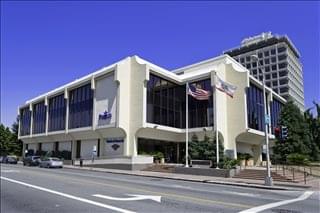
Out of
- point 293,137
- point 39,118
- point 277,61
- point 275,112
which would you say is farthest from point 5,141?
point 277,61

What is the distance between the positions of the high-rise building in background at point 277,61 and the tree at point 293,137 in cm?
6056

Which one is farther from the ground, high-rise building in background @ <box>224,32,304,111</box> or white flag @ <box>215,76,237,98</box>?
high-rise building in background @ <box>224,32,304,111</box>

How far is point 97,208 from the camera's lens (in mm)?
10617

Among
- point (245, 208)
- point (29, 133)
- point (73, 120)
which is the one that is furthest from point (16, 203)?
point (29, 133)

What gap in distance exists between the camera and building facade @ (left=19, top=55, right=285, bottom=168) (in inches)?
1592

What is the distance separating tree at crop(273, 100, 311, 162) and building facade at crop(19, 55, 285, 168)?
3.35 m

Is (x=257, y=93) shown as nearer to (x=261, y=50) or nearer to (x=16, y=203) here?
(x=16, y=203)

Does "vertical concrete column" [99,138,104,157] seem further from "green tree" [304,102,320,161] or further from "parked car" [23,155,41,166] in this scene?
"green tree" [304,102,320,161]

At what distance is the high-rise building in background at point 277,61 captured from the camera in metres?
117

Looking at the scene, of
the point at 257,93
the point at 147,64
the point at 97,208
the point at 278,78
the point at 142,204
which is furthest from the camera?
the point at 278,78

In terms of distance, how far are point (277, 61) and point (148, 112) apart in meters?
90.8

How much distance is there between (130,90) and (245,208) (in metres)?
31.9

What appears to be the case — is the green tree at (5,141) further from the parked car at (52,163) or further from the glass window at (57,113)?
the parked car at (52,163)

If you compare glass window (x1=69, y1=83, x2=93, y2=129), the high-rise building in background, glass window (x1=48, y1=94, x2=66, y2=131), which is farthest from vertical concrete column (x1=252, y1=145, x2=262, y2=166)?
the high-rise building in background
